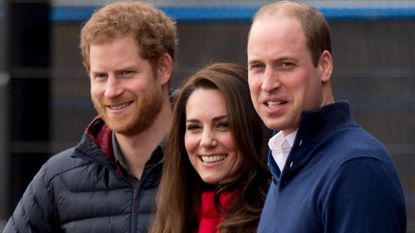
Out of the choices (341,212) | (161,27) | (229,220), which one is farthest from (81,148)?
(341,212)

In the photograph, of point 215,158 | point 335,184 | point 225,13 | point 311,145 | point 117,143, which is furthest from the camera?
point 225,13

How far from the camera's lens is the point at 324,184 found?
2.67m

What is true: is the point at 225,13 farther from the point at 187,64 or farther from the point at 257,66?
the point at 257,66

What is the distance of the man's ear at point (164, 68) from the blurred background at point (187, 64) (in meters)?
2.46

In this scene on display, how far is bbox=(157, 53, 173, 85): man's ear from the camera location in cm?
375

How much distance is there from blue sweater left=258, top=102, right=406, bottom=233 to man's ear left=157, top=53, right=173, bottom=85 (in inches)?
36.7

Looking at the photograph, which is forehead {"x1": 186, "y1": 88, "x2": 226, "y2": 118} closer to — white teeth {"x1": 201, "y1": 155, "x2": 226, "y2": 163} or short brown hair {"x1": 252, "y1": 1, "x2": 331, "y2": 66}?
white teeth {"x1": 201, "y1": 155, "x2": 226, "y2": 163}

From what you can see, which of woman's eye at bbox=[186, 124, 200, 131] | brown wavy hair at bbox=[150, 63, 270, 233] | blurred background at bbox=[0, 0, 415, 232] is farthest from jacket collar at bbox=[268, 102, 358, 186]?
blurred background at bbox=[0, 0, 415, 232]

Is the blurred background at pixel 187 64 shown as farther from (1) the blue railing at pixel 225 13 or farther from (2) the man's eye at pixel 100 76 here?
(2) the man's eye at pixel 100 76

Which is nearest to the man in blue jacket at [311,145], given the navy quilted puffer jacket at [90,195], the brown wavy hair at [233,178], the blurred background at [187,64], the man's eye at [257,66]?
the man's eye at [257,66]

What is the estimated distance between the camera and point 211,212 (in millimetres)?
3396

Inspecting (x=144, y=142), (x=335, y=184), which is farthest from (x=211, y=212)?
(x=335, y=184)

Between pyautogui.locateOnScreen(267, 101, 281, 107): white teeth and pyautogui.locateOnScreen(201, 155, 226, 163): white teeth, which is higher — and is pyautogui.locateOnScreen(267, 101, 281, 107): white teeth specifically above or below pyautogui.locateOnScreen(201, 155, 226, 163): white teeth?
above

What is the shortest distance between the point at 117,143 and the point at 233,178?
0.55 metres
